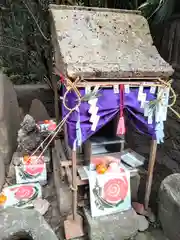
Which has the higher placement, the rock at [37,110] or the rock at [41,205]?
the rock at [37,110]

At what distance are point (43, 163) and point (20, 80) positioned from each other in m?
4.46

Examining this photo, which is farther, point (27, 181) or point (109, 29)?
point (27, 181)

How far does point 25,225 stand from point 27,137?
1.72 metres

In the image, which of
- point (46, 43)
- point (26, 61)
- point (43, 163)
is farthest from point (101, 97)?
point (26, 61)

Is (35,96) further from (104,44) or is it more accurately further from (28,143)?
(104,44)

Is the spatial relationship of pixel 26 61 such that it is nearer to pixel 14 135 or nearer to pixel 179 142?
pixel 14 135

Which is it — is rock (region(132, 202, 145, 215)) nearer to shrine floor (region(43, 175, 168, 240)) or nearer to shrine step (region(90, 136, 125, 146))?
shrine floor (region(43, 175, 168, 240))

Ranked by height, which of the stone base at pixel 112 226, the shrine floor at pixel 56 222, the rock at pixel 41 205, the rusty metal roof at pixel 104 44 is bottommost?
the shrine floor at pixel 56 222

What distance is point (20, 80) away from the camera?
7.19 metres

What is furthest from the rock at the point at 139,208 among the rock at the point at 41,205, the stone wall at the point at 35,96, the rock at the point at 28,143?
the stone wall at the point at 35,96

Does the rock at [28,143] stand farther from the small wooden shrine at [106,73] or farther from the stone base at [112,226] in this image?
the stone base at [112,226]

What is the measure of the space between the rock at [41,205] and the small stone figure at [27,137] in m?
0.84

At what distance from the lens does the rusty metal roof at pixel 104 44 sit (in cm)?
226

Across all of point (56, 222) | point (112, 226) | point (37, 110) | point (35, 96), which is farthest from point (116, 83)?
point (35, 96)
